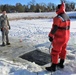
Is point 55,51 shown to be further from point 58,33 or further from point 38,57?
point 38,57

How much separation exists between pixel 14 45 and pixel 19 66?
10.5 feet

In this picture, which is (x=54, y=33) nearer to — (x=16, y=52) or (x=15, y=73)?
(x=15, y=73)

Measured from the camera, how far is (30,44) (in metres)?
9.59

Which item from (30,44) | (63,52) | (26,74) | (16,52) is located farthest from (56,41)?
(30,44)

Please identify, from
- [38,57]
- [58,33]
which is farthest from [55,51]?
[38,57]

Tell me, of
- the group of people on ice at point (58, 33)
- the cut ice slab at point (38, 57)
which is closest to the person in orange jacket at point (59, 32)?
the group of people on ice at point (58, 33)

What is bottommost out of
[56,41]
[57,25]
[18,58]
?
[18,58]

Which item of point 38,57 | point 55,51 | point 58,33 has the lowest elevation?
point 38,57

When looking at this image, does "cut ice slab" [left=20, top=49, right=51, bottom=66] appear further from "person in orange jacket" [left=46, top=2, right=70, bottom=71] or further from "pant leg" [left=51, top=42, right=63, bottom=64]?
"person in orange jacket" [left=46, top=2, right=70, bottom=71]

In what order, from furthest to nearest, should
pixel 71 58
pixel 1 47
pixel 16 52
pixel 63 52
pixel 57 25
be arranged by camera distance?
pixel 1 47, pixel 16 52, pixel 71 58, pixel 63 52, pixel 57 25

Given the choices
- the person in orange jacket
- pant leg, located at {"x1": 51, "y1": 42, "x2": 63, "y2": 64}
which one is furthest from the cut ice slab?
the person in orange jacket

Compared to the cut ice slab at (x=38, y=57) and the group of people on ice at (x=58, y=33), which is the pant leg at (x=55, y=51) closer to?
the group of people on ice at (x=58, y=33)

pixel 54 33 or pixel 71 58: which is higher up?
pixel 54 33

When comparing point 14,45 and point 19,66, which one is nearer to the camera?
point 19,66
